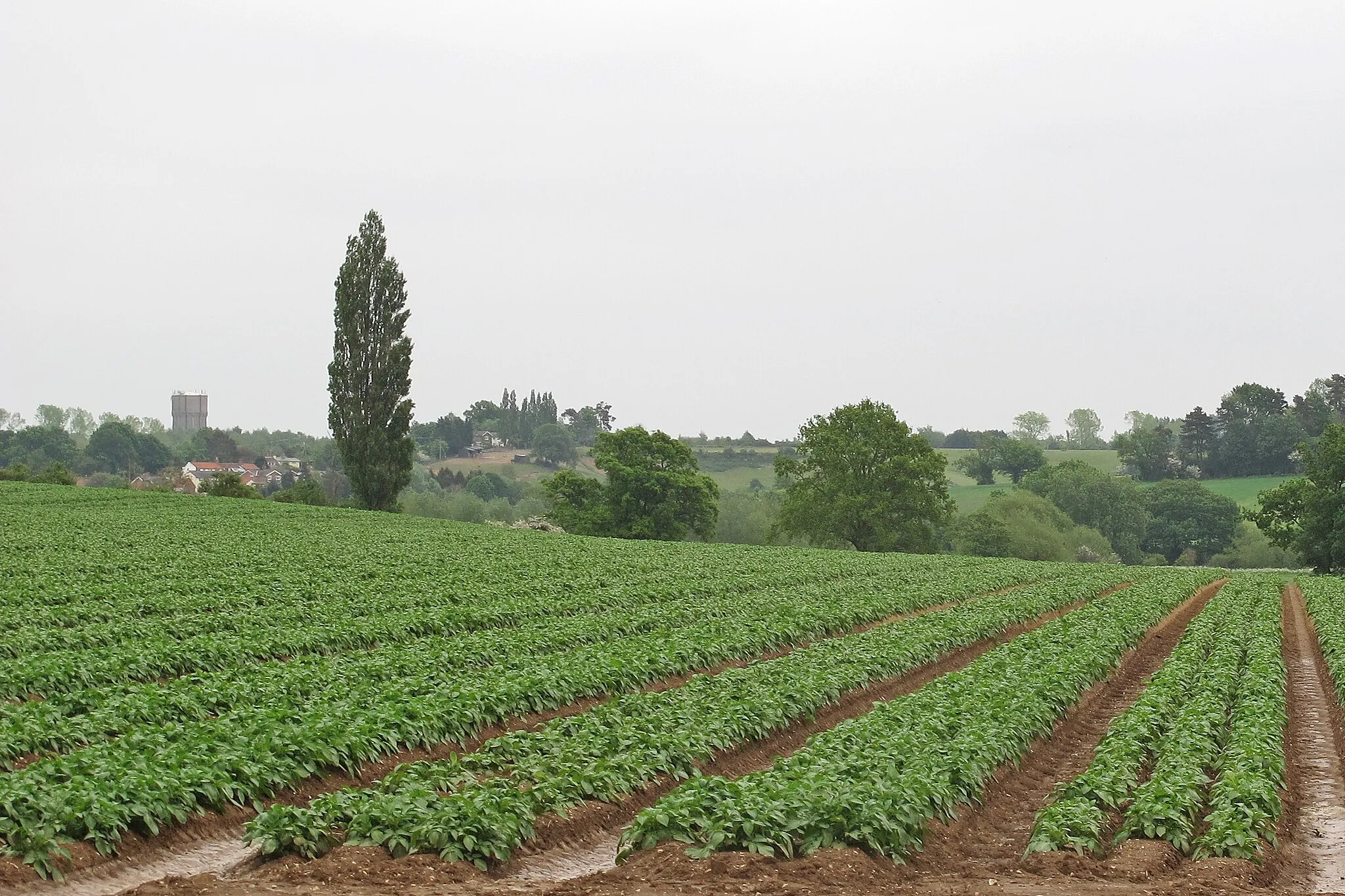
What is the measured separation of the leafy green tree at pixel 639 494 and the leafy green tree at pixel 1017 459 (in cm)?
7520

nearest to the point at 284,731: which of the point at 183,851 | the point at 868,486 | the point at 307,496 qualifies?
the point at 183,851

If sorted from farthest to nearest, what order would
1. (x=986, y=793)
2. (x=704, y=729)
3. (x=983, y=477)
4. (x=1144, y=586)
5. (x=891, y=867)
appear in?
(x=983, y=477), (x=1144, y=586), (x=704, y=729), (x=986, y=793), (x=891, y=867)

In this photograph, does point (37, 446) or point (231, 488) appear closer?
point (231, 488)

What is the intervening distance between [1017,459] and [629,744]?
14198 cm

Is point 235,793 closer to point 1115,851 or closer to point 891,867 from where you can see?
point 891,867

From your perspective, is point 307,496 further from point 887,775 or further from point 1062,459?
point 1062,459

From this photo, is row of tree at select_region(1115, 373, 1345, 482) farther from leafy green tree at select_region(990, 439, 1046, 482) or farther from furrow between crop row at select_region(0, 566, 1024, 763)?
furrow between crop row at select_region(0, 566, 1024, 763)

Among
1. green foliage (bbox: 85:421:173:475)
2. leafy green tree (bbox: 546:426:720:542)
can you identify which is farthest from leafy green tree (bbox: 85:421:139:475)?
leafy green tree (bbox: 546:426:720:542)

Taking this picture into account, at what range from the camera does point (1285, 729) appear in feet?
60.6

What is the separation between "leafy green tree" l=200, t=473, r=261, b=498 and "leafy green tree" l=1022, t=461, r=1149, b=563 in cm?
7421

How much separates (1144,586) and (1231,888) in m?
38.9

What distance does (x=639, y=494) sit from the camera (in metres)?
83.8

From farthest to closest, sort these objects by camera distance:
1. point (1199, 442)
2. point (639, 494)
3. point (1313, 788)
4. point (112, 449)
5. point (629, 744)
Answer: point (112, 449), point (1199, 442), point (639, 494), point (1313, 788), point (629, 744)

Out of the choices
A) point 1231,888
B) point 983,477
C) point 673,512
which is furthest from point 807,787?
point 983,477
